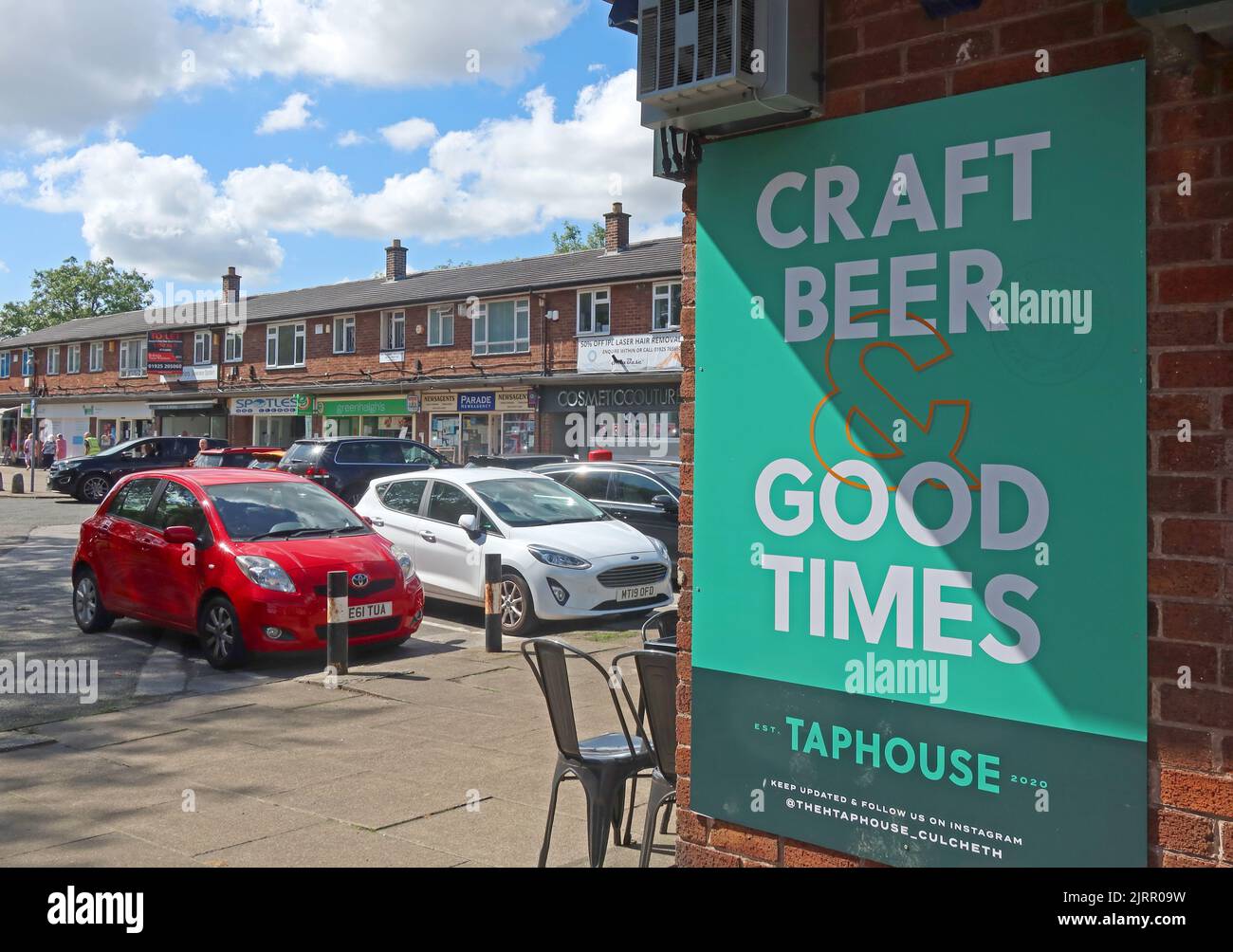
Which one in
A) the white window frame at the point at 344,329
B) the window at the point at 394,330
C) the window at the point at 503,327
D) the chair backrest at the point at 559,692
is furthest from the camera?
the white window frame at the point at 344,329

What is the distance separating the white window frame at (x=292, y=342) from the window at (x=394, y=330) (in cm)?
476

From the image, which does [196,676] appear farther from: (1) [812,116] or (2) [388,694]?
(1) [812,116]

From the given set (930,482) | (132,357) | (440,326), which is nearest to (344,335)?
(440,326)

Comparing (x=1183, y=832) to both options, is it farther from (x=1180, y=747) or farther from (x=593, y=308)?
(x=593, y=308)

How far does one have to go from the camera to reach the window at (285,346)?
43.0 m

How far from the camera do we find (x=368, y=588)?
949 centimetres

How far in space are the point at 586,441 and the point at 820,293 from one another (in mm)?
29875

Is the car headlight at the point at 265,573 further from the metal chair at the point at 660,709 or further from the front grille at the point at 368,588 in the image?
the metal chair at the point at 660,709

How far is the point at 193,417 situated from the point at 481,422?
1937cm

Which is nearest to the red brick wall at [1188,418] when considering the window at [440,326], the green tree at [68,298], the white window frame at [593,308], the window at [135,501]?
the window at [135,501]

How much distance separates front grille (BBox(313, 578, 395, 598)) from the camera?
30.2 ft

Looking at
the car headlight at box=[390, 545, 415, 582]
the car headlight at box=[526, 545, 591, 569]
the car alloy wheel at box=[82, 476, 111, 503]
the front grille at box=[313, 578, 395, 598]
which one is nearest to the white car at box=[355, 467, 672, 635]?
the car headlight at box=[526, 545, 591, 569]

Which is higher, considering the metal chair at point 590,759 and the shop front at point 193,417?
the shop front at point 193,417

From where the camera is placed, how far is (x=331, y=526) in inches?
403
